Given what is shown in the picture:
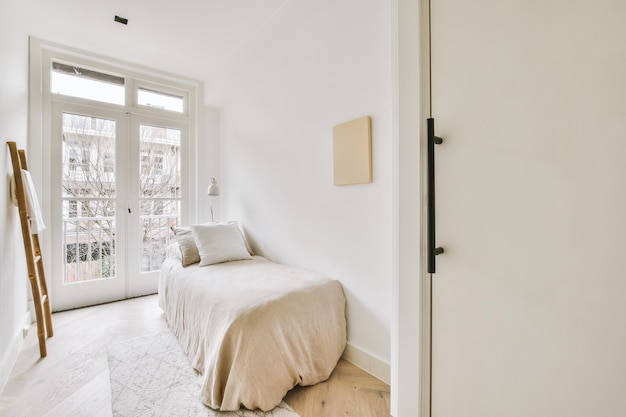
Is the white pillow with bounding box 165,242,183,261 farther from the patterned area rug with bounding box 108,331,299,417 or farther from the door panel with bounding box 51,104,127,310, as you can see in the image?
the patterned area rug with bounding box 108,331,299,417

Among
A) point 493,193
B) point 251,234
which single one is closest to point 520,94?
point 493,193

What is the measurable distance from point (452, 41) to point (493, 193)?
594mm

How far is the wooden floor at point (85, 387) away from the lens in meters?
1.53

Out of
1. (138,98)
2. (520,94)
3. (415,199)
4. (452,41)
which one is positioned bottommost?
(415,199)

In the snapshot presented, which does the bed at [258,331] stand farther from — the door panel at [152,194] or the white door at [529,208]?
the door panel at [152,194]

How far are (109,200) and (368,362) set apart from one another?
3303mm

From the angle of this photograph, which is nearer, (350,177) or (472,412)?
(472,412)

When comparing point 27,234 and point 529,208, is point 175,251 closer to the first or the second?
point 27,234

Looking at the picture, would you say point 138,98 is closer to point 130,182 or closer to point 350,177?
point 130,182

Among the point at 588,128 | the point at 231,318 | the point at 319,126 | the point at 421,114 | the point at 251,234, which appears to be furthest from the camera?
the point at 251,234

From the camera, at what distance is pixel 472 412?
3.29ft

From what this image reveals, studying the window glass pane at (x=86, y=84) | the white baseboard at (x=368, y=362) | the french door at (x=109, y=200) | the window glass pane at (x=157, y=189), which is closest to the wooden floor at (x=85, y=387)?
the white baseboard at (x=368, y=362)

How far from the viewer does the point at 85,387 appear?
1.73m

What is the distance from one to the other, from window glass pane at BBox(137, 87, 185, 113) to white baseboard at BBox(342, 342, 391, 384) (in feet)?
11.9
